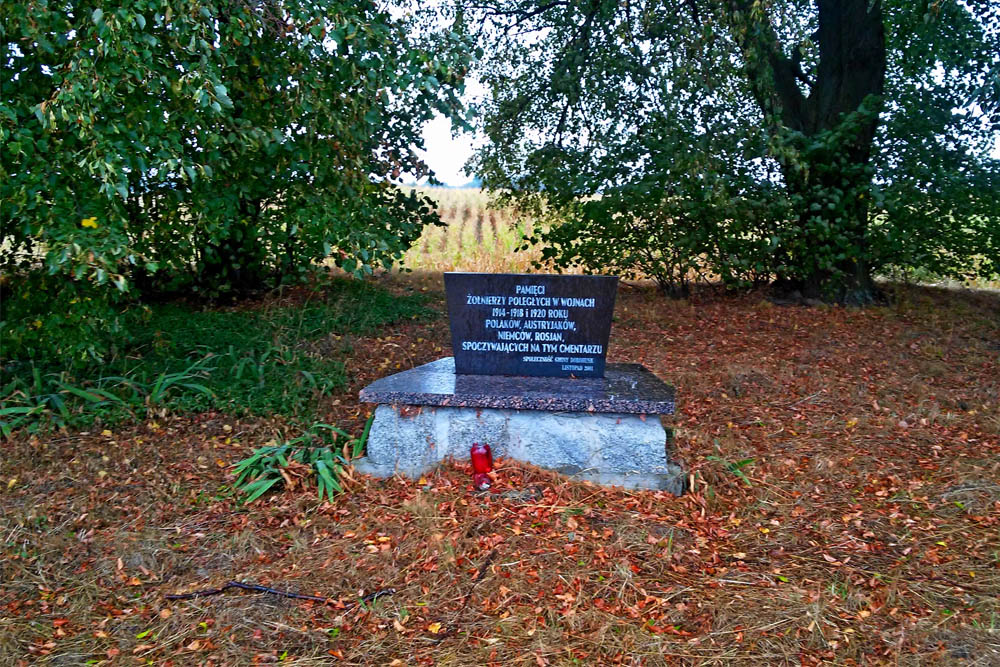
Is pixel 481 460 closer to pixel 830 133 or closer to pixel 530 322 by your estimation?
pixel 530 322

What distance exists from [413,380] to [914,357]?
4.46 metres

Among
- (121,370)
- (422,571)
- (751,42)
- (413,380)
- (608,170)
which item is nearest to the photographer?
(422,571)

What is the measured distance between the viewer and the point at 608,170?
831 centimetres

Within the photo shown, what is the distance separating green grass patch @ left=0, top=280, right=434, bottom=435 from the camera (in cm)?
528

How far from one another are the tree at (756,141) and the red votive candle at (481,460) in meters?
3.81

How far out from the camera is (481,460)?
445 cm

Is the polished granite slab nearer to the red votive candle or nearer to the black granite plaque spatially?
the black granite plaque

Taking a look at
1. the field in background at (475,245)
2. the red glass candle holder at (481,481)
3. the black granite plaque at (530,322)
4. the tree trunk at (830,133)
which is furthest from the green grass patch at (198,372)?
the tree trunk at (830,133)

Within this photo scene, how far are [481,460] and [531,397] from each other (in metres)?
0.43

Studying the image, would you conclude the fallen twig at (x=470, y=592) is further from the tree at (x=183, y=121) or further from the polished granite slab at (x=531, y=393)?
the tree at (x=183, y=121)

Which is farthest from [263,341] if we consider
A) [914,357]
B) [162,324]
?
[914,357]

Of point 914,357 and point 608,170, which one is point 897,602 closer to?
point 914,357

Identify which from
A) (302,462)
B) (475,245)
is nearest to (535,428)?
(302,462)

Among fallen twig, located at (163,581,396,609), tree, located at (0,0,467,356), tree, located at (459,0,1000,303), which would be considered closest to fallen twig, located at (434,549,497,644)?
fallen twig, located at (163,581,396,609)
